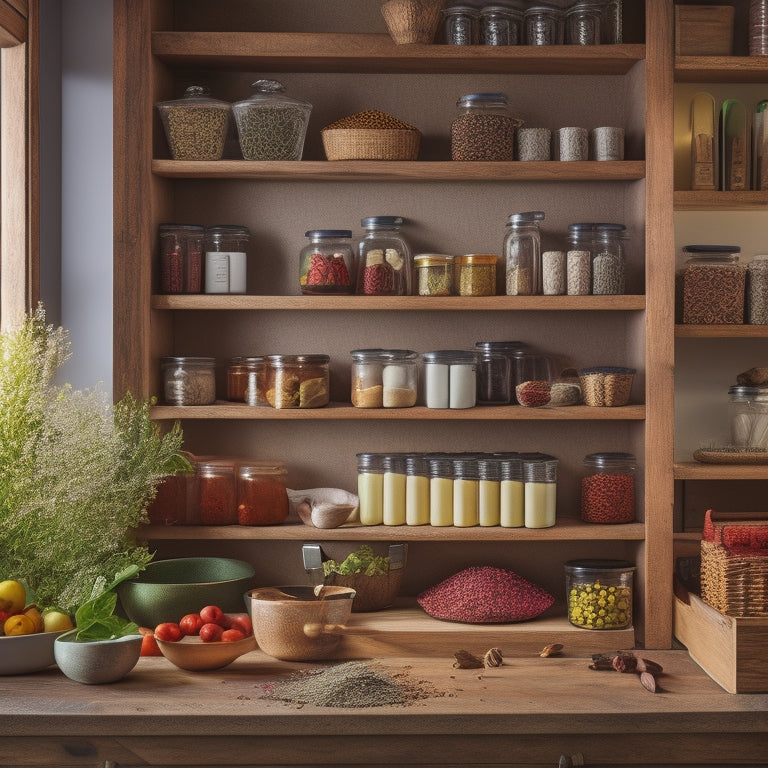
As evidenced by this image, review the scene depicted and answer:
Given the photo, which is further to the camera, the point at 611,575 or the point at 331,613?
the point at 611,575

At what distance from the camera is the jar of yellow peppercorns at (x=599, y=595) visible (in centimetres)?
270

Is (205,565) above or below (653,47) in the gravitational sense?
below

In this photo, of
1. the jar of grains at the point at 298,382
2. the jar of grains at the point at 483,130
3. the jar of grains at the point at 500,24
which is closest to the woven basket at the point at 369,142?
the jar of grains at the point at 483,130

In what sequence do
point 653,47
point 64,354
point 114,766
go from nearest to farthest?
point 114,766 → point 653,47 → point 64,354

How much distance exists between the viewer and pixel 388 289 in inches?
111

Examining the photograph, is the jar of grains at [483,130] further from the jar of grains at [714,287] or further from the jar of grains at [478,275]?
the jar of grains at [714,287]

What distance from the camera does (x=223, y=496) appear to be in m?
2.82

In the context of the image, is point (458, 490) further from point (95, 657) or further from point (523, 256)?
point (95, 657)

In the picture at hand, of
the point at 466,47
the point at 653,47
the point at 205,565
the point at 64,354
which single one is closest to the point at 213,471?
the point at 205,565

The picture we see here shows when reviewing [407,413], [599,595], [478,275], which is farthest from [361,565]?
[478,275]

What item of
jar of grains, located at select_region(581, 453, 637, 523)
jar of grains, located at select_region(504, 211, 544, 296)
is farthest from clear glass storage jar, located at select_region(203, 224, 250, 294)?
jar of grains, located at select_region(581, 453, 637, 523)

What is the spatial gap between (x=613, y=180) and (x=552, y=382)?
640mm

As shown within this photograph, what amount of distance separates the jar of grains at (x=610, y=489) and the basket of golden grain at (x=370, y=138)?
1.05 metres

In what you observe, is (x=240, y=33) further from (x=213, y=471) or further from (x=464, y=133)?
(x=213, y=471)
